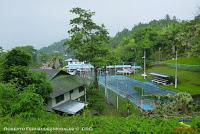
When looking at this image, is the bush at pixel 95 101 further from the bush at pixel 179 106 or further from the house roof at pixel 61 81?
the bush at pixel 179 106

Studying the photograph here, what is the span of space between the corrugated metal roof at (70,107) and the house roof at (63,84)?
1.50 m

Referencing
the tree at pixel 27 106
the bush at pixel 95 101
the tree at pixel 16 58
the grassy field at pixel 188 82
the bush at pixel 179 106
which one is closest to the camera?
the tree at pixel 27 106

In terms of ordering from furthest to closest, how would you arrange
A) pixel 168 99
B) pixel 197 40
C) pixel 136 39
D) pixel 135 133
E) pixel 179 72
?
1. pixel 136 39
2. pixel 179 72
3. pixel 197 40
4. pixel 168 99
5. pixel 135 133

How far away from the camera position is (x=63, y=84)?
1297 inches

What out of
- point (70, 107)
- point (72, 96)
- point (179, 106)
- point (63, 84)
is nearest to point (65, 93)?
point (63, 84)

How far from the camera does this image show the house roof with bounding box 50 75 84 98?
30.4 meters

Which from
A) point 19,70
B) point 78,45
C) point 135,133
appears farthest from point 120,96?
point 135,133

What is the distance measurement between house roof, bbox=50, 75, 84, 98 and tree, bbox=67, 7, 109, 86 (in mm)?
3591

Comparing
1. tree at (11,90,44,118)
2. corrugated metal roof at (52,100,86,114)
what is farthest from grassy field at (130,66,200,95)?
tree at (11,90,44,118)

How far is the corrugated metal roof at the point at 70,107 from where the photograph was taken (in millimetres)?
29984

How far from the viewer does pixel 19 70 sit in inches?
901

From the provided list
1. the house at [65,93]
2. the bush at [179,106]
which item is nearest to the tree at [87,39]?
the house at [65,93]

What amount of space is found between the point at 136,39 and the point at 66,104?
155ft

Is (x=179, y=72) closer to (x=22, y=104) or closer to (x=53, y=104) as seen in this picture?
→ (x=53, y=104)
